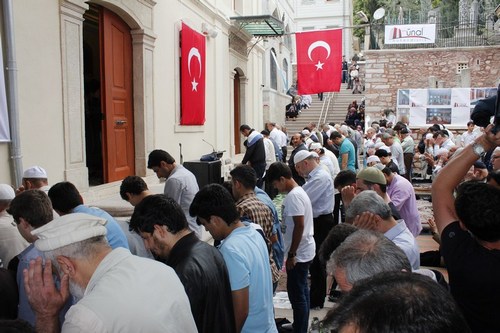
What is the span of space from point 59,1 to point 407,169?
8.29m

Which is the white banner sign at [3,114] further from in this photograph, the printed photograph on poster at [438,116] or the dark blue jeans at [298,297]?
the printed photograph on poster at [438,116]

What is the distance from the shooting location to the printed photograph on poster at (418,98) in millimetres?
20422

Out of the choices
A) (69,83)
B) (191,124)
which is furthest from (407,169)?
(69,83)

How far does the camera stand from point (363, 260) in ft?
6.23

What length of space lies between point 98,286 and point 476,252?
1.69 m

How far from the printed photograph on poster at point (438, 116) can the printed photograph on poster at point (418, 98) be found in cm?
44

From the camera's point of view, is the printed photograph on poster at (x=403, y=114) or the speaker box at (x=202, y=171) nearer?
the speaker box at (x=202, y=171)

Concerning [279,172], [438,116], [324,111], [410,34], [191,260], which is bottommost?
[191,260]

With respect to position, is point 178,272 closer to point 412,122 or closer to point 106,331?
point 106,331

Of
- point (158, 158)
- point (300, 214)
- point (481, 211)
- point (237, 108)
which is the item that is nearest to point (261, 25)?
point (237, 108)

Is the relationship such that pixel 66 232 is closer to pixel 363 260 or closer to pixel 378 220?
pixel 363 260

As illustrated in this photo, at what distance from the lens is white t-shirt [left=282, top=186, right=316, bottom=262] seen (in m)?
4.56

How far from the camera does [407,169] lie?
1115 cm

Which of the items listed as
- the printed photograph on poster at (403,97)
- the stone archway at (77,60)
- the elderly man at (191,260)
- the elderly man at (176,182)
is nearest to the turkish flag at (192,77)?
the stone archway at (77,60)
